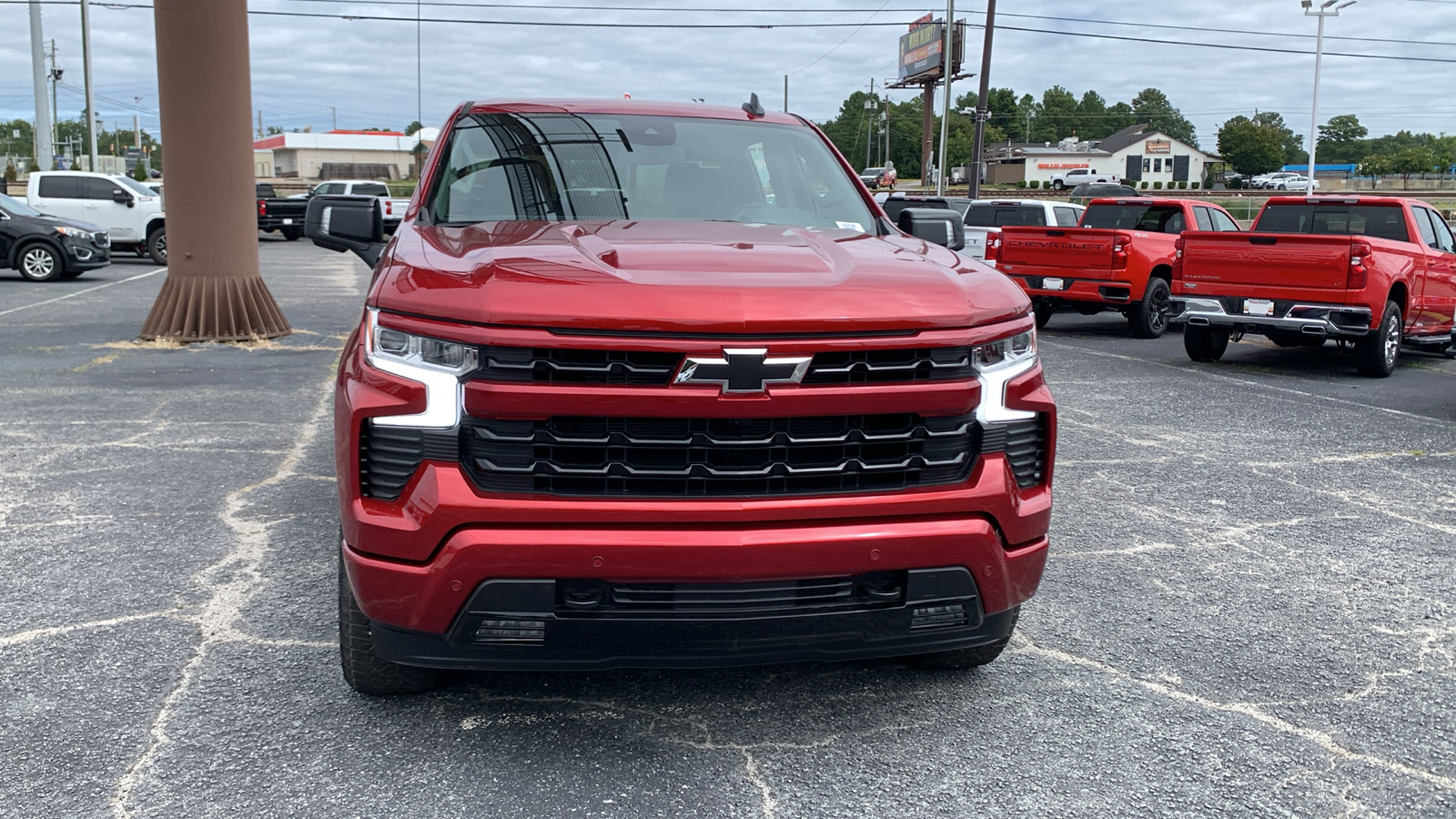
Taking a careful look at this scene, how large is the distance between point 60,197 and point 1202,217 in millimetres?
21187

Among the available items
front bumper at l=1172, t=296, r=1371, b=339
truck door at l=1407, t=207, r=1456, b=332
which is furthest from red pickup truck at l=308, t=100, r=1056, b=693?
truck door at l=1407, t=207, r=1456, b=332

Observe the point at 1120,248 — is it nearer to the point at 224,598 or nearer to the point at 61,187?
the point at 224,598

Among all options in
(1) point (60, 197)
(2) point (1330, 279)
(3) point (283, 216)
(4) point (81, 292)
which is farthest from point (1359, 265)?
(3) point (283, 216)

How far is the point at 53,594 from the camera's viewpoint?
4504 millimetres

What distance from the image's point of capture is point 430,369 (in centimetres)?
292

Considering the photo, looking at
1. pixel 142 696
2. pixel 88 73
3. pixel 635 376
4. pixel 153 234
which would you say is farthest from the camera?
pixel 88 73

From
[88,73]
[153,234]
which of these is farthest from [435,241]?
[88,73]

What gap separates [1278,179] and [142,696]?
89459 mm

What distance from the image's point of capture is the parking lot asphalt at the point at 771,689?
10.2 feet

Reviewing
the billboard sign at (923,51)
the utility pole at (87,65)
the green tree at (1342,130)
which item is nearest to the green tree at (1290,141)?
the green tree at (1342,130)

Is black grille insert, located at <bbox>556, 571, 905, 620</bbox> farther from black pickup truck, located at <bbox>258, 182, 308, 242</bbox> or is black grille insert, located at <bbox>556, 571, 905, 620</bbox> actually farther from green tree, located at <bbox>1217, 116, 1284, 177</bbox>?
green tree, located at <bbox>1217, 116, 1284, 177</bbox>

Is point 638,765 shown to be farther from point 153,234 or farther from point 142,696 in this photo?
point 153,234

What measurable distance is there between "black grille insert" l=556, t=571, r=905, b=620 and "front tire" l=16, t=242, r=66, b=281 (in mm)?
19603

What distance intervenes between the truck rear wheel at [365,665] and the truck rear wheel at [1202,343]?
10868 mm
